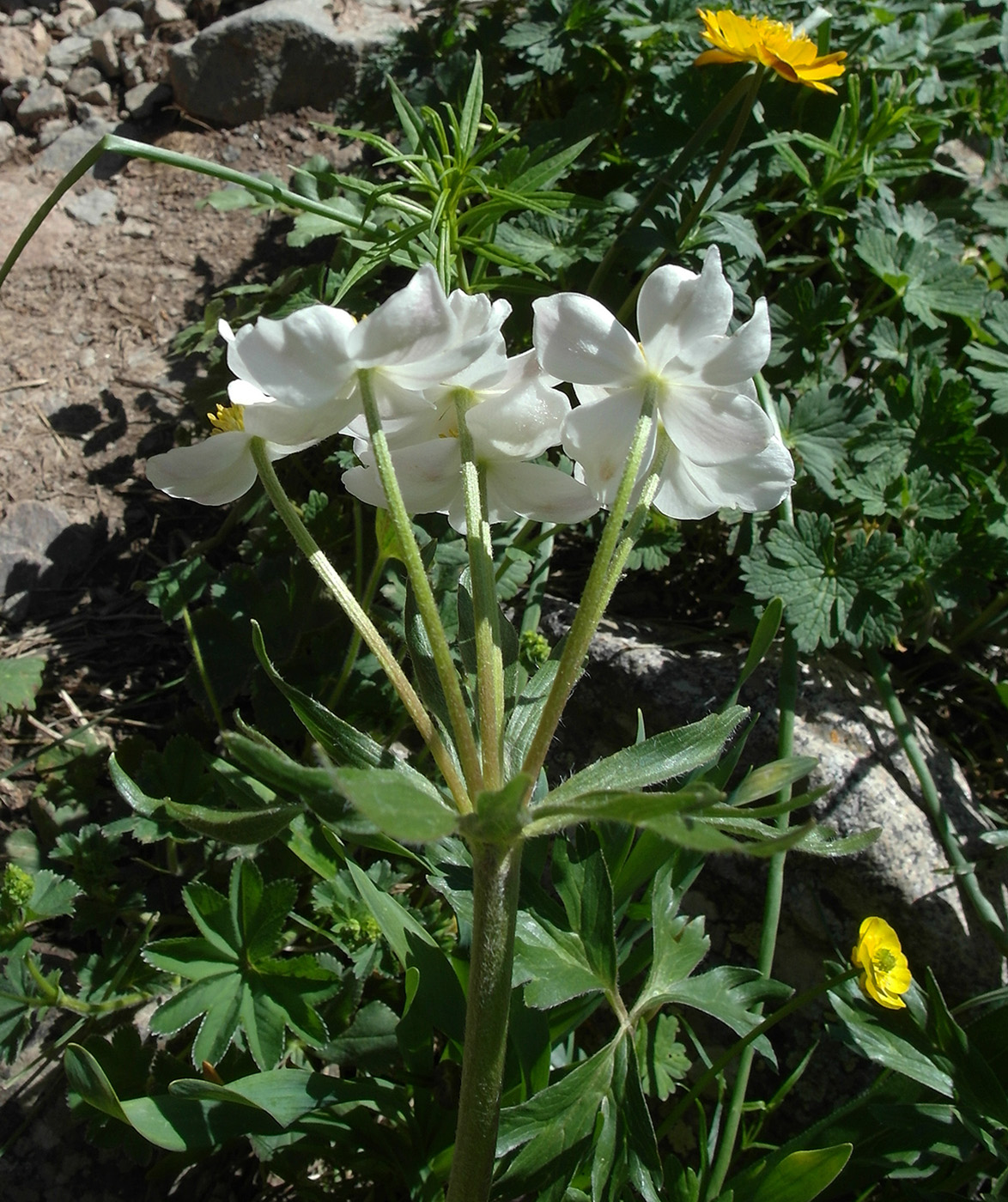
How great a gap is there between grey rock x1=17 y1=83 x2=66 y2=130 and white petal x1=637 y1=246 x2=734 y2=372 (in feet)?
11.4

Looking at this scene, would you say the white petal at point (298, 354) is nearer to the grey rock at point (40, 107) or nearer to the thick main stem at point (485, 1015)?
the thick main stem at point (485, 1015)

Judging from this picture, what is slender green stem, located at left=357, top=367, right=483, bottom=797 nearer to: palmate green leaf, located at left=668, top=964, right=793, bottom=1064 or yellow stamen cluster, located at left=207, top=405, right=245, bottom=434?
yellow stamen cluster, located at left=207, top=405, right=245, bottom=434

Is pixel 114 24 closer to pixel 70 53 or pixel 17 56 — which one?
pixel 70 53

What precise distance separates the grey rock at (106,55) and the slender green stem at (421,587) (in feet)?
11.7

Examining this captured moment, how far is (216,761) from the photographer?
136 centimetres

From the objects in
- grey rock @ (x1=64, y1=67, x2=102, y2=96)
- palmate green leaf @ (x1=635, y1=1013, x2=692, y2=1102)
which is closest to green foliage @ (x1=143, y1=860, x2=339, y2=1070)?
palmate green leaf @ (x1=635, y1=1013, x2=692, y2=1102)

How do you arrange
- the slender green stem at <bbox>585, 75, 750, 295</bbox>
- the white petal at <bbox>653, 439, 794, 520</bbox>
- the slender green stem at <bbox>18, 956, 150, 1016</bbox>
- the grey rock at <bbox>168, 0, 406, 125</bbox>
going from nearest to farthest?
1. the white petal at <bbox>653, 439, 794, 520</bbox>
2. the slender green stem at <bbox>18, 956, 150, 1016</bbox>
3. the slender green stem at <bbox>585, 75, 750, 295</bbox>
4. the grey rock at <bbox>168, 0, 406, 125</bbox>

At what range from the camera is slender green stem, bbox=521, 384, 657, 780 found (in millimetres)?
1022

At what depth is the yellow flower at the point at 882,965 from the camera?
1.46 meters

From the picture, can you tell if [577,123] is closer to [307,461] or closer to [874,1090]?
[307,461]

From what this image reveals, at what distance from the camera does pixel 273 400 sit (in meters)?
1.09

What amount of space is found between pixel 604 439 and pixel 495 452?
0.15m

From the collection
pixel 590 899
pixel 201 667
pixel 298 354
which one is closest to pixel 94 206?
pixel 201 667

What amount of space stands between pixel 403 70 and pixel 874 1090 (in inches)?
109
